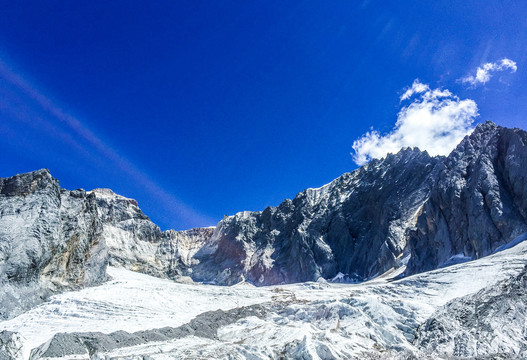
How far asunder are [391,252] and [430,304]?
224 ft

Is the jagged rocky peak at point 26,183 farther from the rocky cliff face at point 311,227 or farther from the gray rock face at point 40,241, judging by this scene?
the rocky cliff face at point 311,227

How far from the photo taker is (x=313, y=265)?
119 m

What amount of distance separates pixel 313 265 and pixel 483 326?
91.9 m

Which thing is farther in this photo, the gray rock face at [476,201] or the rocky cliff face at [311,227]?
the gray rock face at [476,201]

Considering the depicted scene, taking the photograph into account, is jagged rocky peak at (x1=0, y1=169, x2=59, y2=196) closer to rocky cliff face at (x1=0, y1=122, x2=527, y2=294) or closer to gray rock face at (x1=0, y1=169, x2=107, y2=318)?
gray rock face at (x1=0, y1=169, x2=107, y2=318)

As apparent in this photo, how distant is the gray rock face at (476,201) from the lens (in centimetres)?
7400

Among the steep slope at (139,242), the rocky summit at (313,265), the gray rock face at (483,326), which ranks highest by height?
the steep slope at (139,242)

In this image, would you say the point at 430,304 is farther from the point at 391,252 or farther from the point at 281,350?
the point at 391,252

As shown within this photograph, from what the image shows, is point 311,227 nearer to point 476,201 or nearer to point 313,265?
point 313,265

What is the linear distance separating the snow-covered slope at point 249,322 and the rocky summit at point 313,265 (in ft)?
0.66

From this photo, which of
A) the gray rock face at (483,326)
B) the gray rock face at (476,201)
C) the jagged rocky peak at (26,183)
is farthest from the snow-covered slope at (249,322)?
the gray rock face at (476,201)

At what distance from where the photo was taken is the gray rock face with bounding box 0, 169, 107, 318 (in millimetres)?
46562

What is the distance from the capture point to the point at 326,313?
4006 cm

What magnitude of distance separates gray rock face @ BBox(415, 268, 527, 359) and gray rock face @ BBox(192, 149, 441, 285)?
7217cm
